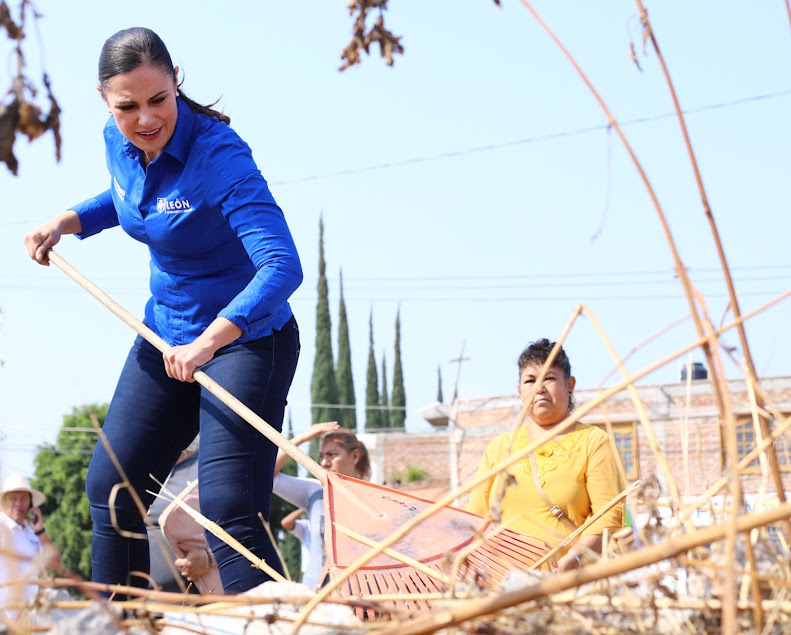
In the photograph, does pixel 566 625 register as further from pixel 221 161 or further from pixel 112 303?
pixel 112 303

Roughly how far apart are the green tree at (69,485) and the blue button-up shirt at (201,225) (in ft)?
94.6

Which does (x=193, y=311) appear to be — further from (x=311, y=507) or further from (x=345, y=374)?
(x=345, y=374)

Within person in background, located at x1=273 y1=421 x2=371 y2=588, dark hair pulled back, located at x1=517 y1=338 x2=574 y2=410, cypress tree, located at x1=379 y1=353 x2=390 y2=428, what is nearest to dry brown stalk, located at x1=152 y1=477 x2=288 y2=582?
dark hair pulled back, located at x1=517 y1=338 x2=574 y2=410

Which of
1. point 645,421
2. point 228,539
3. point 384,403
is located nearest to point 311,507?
point 228,539

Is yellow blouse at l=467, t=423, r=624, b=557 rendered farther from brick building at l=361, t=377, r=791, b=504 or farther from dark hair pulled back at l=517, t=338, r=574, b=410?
brick building at l=361, t=377, r=791, b=504

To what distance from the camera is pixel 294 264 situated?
2676 mm

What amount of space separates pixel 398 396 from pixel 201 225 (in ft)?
170

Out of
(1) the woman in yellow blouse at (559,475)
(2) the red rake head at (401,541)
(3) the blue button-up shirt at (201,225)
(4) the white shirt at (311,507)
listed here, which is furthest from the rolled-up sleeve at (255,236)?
(4) the white shirt at (311,507)

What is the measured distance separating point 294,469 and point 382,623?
117 ft

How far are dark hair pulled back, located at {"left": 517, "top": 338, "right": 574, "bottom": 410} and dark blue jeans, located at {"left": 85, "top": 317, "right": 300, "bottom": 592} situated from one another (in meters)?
1.43

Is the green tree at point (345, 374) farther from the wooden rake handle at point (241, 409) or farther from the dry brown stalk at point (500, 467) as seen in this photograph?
the dry brown stalk at point (500, 467)

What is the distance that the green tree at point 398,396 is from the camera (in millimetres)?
53188

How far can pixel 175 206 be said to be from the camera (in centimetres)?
279

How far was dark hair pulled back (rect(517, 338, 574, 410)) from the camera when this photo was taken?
4.02 m
